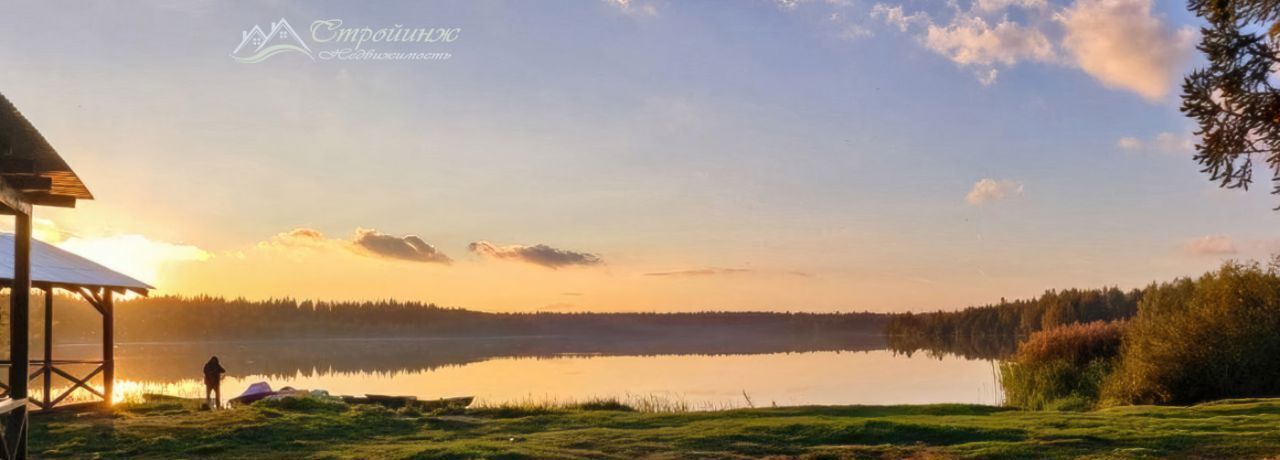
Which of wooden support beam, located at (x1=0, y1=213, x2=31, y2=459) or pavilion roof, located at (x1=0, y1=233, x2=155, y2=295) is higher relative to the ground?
pavilion roof, located at (x1=0, y1=233, x2=155, y2=295)

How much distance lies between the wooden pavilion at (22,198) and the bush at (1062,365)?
2278 cm

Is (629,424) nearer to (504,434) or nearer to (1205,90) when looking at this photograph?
(504,434)

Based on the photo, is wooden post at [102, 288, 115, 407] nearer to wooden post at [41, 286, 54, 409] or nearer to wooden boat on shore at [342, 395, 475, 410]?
wooden post at [41, 286, 54, 409]

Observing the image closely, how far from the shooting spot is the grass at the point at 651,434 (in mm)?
14578

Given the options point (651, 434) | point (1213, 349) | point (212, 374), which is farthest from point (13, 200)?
point (1213, 349)

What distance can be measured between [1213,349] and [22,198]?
24.5 m

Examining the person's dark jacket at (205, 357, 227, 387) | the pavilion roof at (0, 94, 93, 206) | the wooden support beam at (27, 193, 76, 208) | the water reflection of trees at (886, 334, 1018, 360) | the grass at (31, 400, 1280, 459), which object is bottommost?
the water reflection of trees at (886, 334, 1018, 360)

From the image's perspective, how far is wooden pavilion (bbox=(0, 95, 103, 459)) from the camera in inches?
391

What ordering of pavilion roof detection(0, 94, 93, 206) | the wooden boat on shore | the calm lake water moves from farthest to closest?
the calm lake water, the wooden boat on shore, pavilion roof detection(0, 94, 93, 206)

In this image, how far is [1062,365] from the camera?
28.4m

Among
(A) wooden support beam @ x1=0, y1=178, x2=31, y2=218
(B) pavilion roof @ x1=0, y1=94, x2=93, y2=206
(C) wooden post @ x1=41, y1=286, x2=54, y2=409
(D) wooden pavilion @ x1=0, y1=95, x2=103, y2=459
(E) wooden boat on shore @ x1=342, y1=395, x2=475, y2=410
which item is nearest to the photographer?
(B) pavilion roof @ x1=0, y1=94, x2=93, y2=206

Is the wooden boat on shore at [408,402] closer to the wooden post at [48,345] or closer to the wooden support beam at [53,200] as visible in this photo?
the wooden post at [48,345]

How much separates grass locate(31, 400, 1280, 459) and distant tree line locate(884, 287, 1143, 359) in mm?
43306

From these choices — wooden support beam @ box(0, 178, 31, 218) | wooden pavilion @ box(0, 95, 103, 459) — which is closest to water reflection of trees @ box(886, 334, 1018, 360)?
wooden pavilion @ box(0, 95, 103, 459)
